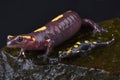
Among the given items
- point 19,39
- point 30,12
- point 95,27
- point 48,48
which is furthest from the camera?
point 30,12

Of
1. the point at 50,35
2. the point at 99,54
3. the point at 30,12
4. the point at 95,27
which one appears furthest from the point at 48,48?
the point at 30,12

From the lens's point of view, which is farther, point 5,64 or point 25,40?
point 5,64

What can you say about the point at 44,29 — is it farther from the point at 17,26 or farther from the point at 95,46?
the point at 17,26

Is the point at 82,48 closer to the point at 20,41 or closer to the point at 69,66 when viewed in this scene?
the point at 69,66

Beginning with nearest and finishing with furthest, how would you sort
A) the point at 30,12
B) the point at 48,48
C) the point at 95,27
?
1. the point at 48,48
2. the point at 95,27
3. the point at 30,12

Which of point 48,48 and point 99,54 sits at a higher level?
point 48,48

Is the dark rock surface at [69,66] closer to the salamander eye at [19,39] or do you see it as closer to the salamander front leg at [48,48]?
the salamander front leg at [48,48]

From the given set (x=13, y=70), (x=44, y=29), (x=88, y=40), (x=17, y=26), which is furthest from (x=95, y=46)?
(x=17, y=26)

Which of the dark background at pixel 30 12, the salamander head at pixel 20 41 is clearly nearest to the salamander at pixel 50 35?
the salamander head at pixel 20 41
